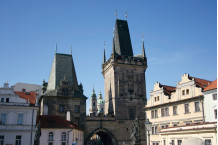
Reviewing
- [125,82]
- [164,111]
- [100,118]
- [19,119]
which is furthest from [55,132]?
[125,82]

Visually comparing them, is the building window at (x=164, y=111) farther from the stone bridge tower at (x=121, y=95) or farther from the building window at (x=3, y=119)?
the building window at (x=3, y=119)

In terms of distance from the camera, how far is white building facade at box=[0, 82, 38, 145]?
32875 mm

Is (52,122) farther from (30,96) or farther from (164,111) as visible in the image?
(164,111)

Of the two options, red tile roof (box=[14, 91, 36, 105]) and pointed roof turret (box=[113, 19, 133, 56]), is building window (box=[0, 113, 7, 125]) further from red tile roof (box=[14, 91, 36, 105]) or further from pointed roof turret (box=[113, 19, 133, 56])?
pointed roof turret (box=[113, 19, 133, 56])

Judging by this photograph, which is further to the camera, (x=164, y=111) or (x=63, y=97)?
(x=63, y=97)

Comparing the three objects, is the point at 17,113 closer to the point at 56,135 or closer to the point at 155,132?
the point at 56,135

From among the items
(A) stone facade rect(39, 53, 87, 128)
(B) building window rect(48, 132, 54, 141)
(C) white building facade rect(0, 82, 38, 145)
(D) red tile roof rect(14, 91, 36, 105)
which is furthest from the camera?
(A) stone facade rect(39, 53, 87, 128)

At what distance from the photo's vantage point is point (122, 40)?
2360 inches

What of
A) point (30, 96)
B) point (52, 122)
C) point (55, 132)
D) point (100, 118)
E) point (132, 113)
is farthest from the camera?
point (132, 113)

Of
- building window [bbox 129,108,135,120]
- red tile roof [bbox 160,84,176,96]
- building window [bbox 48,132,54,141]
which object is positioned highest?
red tile roof [bbox 160,84,176,96]

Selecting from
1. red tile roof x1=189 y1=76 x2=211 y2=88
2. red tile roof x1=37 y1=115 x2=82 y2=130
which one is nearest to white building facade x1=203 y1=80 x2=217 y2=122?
red tile roof x1=189 y1=76 x2=211 y2=88

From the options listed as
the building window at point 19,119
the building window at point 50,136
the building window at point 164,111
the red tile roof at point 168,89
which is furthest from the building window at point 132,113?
the building window at point 19,119

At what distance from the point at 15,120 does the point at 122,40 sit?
33.7m

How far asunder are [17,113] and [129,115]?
25.6 metres
